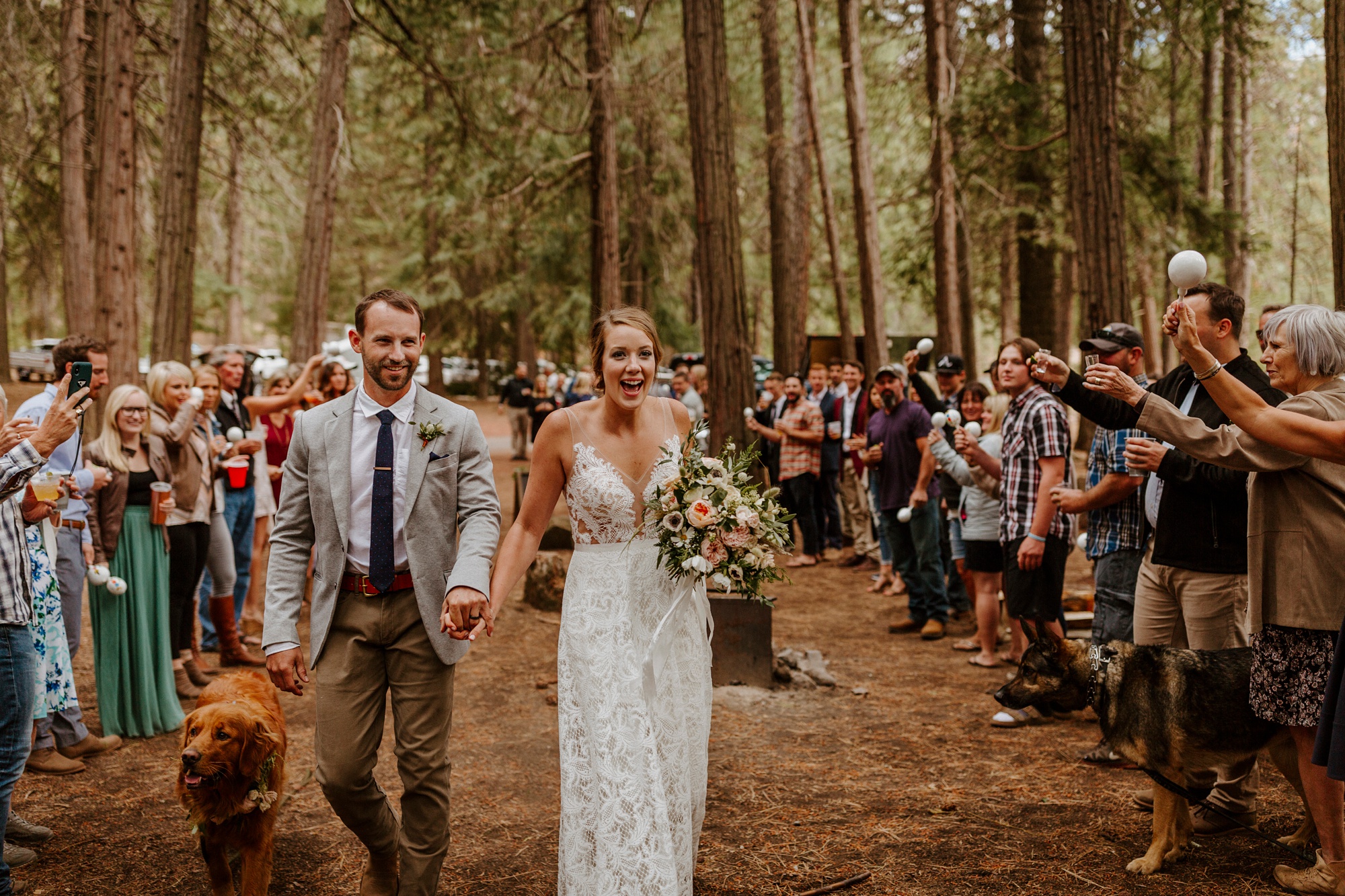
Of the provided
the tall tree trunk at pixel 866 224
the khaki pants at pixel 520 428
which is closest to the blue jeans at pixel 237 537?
the tall tree trunk at pixel 866 224

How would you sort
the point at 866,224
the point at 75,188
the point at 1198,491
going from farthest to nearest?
1. the point at 75,188
2. the point at 866,224
3. the point at 1198,491

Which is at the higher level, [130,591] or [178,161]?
[178,161]

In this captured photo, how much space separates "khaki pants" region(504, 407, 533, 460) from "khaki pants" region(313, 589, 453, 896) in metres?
16.3

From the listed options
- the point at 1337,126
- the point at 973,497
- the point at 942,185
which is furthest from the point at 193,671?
the point at 942,185

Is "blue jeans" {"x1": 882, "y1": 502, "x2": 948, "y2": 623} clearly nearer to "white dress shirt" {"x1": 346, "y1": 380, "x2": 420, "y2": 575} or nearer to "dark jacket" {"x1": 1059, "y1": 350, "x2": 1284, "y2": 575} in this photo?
"dark jacket" {"x1": 1059, "y1": 350, "x2": 1284, "y2": 575}

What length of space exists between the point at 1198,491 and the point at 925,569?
4.78 meters

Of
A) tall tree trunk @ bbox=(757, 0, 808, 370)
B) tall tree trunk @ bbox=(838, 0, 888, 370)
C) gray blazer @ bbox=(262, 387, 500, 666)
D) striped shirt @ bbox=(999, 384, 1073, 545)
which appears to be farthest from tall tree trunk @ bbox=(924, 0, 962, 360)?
gray blazer @ bbox=(262, 387, 500, 666)

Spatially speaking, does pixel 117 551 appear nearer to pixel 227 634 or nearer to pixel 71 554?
pixel 71 554

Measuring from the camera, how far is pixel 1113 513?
5.68 m

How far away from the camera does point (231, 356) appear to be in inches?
334

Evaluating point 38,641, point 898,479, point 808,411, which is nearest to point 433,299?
point 808,411

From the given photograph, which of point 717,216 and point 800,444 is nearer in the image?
point 717,216

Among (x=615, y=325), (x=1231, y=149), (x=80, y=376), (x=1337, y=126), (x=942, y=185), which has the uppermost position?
(x=1231, y=149)

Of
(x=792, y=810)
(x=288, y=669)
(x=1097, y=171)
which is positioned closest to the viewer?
(x=288, y=669)
